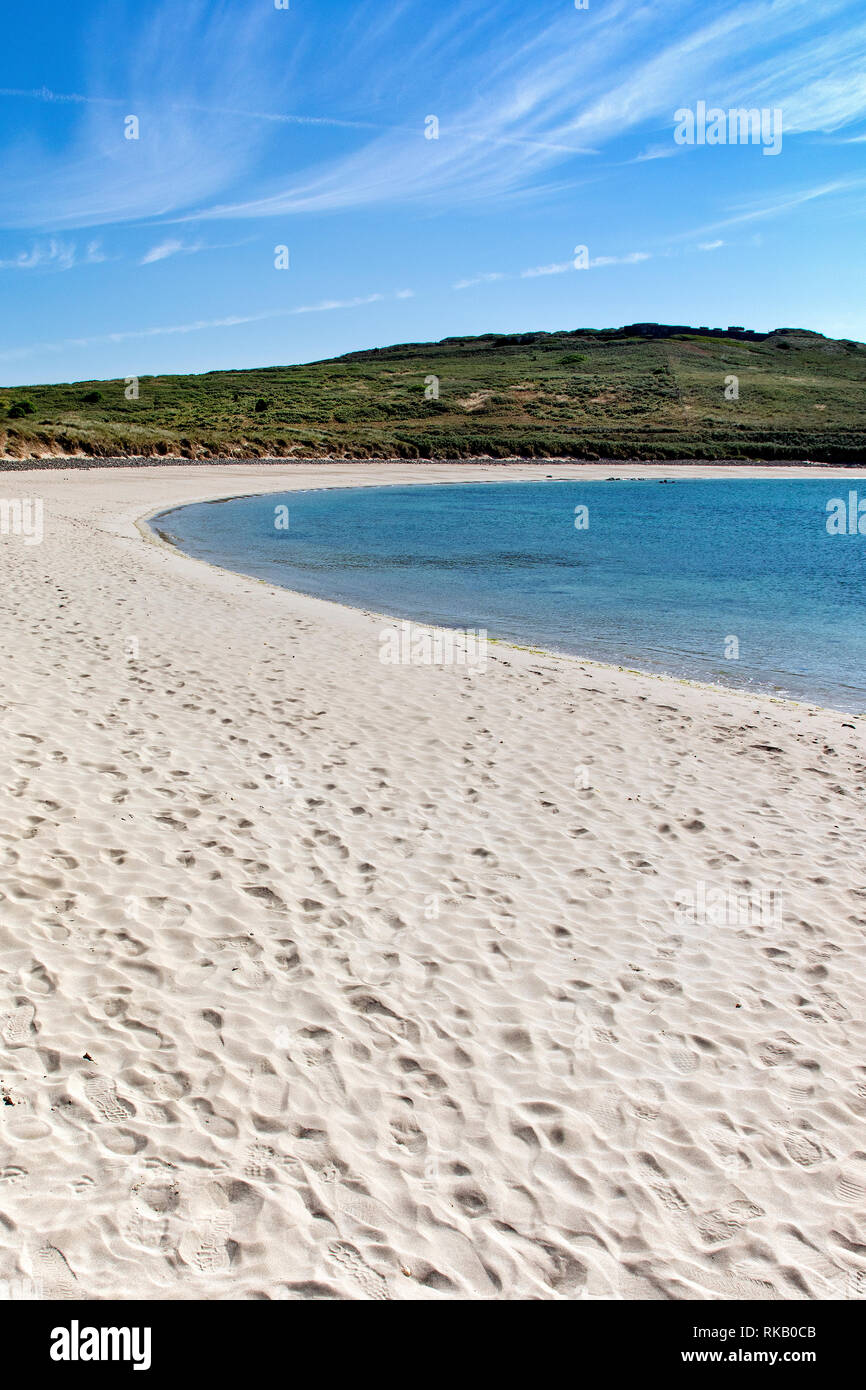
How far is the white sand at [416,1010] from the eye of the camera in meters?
3.15

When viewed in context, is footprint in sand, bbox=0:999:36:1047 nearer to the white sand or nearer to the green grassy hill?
the white sand

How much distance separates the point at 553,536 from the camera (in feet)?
110

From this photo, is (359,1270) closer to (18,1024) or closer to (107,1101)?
(107,1101)

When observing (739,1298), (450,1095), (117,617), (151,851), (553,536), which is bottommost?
(739,1298)

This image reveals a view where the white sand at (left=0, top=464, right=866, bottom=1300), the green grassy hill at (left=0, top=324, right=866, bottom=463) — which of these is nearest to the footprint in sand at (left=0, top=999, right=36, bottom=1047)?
the white sand at (left=0, top=464, right=866, bottom=1300)

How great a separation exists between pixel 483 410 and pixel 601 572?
6710cm

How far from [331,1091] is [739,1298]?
5.78 ft

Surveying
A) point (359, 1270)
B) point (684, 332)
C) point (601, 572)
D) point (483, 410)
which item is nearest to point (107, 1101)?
point (359, 1270)

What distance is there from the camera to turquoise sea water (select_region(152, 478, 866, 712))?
1488 centimetres

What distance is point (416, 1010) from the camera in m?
4.41

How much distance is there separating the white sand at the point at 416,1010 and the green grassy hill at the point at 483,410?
1783 inches

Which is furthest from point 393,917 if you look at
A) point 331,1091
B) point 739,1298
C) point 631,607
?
point 631,607
